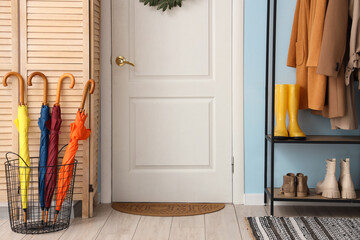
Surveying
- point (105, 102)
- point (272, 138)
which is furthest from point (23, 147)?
point (272, 138)

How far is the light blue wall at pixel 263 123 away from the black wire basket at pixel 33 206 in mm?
1148

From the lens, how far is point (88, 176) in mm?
2754

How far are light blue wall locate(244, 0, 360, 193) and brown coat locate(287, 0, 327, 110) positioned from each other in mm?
140

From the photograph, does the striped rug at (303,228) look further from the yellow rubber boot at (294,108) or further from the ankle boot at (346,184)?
the yellow rubber boot at (294,108)

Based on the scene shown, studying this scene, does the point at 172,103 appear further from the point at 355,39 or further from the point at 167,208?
the point at 355,39

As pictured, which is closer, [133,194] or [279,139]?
[279,139]

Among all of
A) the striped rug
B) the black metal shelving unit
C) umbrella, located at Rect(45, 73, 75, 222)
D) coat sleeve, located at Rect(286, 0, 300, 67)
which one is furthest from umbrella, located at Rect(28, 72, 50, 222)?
coat sleeve, located at Rect(286, 0, 300, 67)

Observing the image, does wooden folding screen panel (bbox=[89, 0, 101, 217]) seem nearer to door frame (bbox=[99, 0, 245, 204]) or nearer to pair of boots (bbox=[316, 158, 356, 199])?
door frame (bbox=[99, 0, 245, 204])

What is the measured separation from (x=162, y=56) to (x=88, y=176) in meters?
0.92

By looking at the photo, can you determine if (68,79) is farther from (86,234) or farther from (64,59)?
(86,234)

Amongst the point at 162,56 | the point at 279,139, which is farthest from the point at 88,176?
the point at 279,139

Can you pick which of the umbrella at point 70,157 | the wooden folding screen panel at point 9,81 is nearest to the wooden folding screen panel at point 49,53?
the wooden folding screen panel at point 9,81

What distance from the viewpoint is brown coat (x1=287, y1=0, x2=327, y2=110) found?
2615 millimetres

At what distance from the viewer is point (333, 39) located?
2531 millimetres
